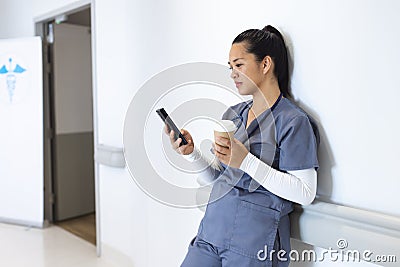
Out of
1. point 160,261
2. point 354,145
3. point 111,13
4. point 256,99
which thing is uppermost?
point 111,13

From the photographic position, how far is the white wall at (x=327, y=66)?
4.13 feet

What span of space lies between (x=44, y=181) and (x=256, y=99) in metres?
2.71

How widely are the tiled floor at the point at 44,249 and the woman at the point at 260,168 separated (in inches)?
59.8

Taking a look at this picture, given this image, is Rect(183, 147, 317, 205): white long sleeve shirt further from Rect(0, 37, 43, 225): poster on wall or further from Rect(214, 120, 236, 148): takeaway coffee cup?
Rect(0, 37, 43, 225): poster on wall

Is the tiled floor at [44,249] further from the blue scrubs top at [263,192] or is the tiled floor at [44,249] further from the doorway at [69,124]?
the blue scrubs top at [263,192]

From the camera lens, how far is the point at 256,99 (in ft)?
4.97

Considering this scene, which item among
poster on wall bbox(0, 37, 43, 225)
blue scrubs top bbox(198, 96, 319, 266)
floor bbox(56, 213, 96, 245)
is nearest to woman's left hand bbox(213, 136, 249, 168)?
blue scrubs top bbox(198, 96, 319, 266)

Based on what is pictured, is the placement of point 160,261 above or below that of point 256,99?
below

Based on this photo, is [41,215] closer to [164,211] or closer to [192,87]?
[164,211]

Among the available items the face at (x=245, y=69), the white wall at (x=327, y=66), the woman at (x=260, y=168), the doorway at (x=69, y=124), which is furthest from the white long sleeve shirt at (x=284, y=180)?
the doorway at (x=69, y=124)

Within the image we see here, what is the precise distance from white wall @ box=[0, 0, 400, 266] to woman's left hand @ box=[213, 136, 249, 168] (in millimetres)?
315

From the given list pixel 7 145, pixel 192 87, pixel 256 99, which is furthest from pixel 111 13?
pixel 7 145

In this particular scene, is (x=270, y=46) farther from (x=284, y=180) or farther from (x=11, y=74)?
(x=11, y=74)

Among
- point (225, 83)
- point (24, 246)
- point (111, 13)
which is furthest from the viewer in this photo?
point (24, 246)
